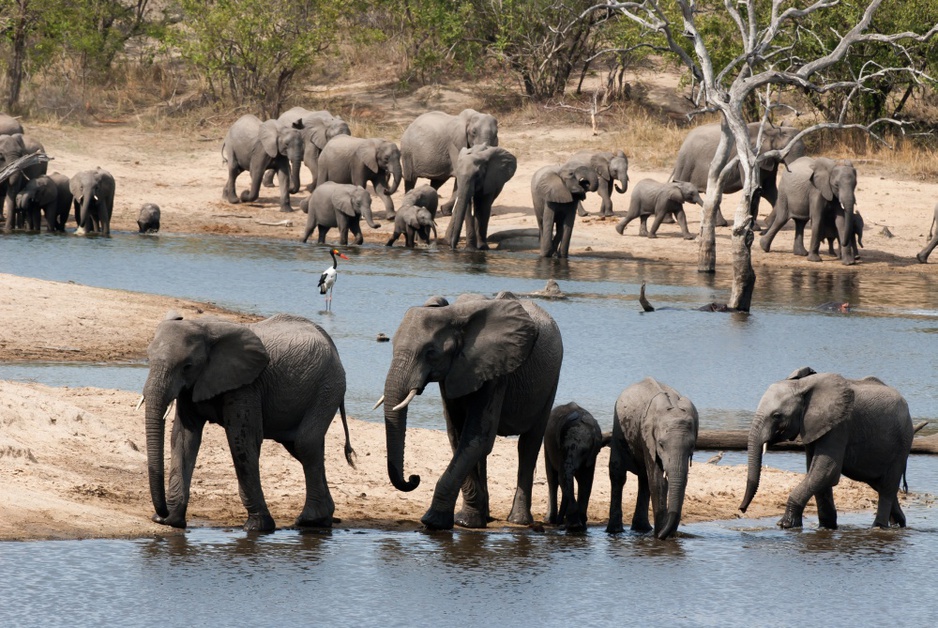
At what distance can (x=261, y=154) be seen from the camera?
32844 mm

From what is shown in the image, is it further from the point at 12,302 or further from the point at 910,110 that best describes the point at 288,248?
the point at 910,110

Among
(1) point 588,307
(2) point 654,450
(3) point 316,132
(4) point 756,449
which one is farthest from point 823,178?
(2) point 654,450

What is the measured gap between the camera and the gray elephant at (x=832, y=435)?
396 inches

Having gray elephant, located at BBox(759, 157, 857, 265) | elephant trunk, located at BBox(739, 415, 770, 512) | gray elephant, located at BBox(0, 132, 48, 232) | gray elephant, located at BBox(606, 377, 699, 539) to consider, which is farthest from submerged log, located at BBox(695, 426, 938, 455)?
gray elephant, located at BBox(0, 132, 48, 232)

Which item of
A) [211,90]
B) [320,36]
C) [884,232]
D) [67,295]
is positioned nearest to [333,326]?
[67,295]

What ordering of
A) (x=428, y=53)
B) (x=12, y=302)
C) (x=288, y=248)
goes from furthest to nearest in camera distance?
(x=428, y=53)
(x=288, y=248)
(x=12, y=302)

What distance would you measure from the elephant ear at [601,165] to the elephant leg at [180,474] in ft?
72.0

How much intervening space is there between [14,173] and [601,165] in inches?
446

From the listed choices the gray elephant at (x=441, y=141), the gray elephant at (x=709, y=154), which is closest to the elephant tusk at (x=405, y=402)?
the gray elephant at (x=709, y=154)

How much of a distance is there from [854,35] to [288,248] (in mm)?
10725

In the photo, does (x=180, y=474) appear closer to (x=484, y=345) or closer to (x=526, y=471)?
(x=484, y=345)

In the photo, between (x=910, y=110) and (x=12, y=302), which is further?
(x=910, y=110)

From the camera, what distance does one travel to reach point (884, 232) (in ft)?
96.6

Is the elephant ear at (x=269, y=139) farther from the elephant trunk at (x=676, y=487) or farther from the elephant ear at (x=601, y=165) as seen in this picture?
the elephant trunk at (x=676, y=487)
